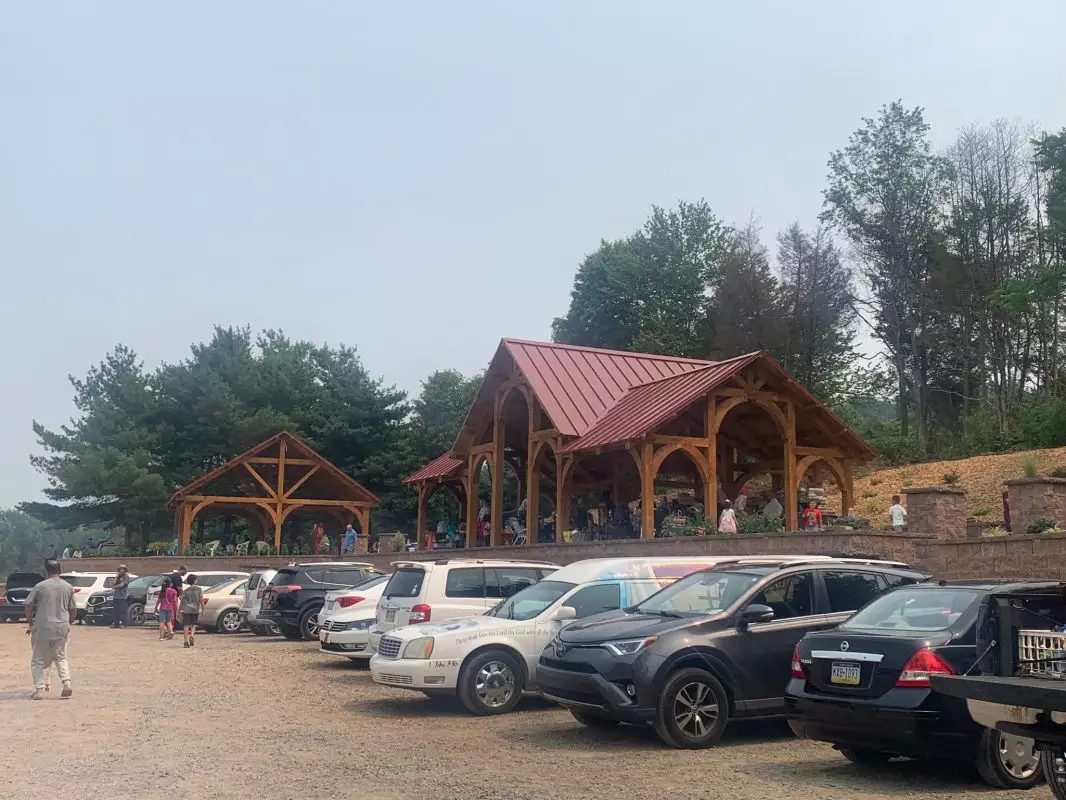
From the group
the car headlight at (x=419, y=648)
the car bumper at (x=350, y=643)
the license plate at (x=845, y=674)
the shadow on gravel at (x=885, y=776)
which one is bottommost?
the shadow on gravel at (x=885, y=776)

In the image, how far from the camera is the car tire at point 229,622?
86.5 feet

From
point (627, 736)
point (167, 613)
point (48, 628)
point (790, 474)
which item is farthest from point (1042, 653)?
point (167, 613)

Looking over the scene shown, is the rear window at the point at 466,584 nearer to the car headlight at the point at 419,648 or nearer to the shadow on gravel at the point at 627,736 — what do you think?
the car headlight at the point at 419,648

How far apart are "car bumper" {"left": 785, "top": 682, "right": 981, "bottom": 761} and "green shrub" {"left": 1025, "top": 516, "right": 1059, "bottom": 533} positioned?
896cm

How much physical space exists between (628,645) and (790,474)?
15222 millimetres

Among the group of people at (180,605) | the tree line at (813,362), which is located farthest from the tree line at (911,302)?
the group of people at (180,605)

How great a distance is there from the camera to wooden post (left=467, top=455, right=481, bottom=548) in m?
31.9

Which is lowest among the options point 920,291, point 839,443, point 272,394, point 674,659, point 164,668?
point 164,668

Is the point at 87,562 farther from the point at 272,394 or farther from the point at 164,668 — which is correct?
the point at 164,668

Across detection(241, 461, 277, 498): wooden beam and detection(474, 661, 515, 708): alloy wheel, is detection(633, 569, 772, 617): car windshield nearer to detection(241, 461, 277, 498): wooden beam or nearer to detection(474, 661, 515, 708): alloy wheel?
detection(474, 661, 515, 708): alloy wheel

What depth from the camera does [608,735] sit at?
412 inches

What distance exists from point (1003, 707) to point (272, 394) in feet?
166

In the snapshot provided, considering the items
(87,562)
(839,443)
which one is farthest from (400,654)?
(87,562)

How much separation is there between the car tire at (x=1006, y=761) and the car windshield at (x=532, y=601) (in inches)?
218
